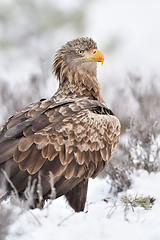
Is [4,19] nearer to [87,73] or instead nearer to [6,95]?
[6,95]

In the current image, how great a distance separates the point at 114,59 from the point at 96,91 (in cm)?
1642

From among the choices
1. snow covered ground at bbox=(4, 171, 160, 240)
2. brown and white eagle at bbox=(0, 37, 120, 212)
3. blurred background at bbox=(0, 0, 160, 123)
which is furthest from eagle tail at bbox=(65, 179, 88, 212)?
blurred background at bbox=(0, 0, 160, 123)

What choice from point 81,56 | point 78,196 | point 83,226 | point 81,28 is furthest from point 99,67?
point 83,226

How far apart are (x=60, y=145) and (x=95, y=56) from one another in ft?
5.90

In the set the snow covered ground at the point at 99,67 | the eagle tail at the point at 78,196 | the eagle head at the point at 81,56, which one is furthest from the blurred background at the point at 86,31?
the eagle tail at the point at 78,196

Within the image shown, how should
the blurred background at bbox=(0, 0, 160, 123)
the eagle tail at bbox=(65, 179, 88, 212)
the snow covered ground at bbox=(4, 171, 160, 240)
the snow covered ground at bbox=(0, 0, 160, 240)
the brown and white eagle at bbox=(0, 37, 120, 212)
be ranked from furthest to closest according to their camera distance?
the blurred background at bbox=(0, 0, 160, 123)
the eagle tail at bbox=(65, 179, 88, 212)
the brown and white eagle at bbox=(0, 37, 120, 212)
the snow covered ground at bbox=(0, 0, 160, 240)
the snow covered ground at bbox=(4, 171, 160, 240)

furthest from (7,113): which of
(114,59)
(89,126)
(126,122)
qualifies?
(114,59)

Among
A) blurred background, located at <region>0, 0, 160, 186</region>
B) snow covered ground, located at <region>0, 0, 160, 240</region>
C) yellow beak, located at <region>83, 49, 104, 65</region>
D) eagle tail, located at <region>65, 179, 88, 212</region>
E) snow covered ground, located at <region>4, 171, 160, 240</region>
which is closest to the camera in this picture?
snow covered ground, located at <region>4, 171, 160, 240</region>

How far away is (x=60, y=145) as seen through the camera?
403 cm

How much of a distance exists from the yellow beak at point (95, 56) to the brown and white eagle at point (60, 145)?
34.9 inches

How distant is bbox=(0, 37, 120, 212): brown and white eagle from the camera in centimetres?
389

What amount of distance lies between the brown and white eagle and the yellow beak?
0.89 metres

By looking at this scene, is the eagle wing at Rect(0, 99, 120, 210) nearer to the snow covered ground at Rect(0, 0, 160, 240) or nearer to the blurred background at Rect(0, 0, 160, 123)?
the snow covered ground at Rect(0, 0, 160, 240)

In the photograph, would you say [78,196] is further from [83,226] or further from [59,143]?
[83,226]
